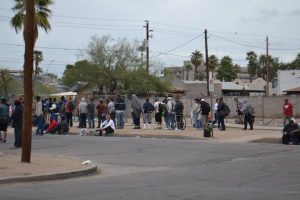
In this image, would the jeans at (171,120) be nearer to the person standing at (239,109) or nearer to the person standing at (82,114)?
the person standing at (239,109)

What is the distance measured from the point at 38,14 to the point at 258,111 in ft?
84.4

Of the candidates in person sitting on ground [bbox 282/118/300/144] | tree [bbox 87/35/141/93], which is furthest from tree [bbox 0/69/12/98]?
person sitting on ground [bbox 282/118/300/144]

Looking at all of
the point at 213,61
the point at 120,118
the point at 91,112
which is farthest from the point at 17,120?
the point at 213,61

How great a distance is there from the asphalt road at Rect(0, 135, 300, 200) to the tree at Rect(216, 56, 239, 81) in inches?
3486

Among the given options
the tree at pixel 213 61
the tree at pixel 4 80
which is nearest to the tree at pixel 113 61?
the tree at pixel 4 80

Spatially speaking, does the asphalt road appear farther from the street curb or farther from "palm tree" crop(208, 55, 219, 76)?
"palm tree" crop(208, 55, 219, 76)

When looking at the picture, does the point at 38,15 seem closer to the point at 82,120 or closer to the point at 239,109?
the point at 82,120

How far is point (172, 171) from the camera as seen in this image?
45.6 ft

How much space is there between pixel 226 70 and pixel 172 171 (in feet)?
330

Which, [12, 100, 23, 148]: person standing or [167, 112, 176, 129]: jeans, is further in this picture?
[167, 112, 176, 129]: jeans

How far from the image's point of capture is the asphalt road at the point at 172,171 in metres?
9.98

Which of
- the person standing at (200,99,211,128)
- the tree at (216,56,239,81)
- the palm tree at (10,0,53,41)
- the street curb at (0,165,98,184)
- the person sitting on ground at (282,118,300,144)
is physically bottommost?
the street curb at (0,165,98,184)

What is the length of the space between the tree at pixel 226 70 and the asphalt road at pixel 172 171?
8854cm

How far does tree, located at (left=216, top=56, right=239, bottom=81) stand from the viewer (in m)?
110
